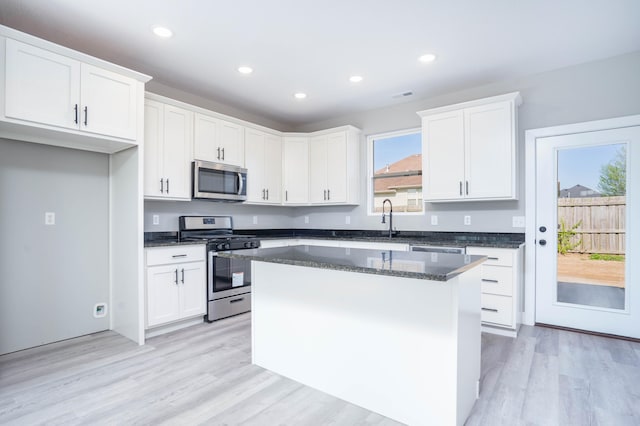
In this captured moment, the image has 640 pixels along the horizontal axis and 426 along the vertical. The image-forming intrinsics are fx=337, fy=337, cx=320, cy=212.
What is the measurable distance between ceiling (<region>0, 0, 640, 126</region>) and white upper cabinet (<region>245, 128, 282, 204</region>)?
78 centimetres

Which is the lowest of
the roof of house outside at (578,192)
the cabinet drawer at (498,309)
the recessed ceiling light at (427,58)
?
the cabinet drawer at (498,309)

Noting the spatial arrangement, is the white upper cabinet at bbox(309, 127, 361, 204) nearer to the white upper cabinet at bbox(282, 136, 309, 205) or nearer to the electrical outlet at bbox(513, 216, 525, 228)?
the white upper cabinet at bbox(282, 136, 309, 205)

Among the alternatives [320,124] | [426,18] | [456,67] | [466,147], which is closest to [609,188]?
[466,147]

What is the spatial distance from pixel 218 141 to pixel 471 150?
2815mm

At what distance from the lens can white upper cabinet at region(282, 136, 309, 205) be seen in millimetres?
4855

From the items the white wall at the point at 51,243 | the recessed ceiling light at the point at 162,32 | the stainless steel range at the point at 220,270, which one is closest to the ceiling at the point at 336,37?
the recessed ceiling light at the point at 162,32

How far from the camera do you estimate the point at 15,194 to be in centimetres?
278

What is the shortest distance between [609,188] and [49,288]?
5209mm

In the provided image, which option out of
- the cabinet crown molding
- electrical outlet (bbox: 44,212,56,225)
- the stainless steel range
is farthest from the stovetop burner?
the cabinet crown molding

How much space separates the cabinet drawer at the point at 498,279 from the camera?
313 cm

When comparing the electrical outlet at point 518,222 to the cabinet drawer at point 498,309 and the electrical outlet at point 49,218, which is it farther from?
the electrical outlet at point 49,218

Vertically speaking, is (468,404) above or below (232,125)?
below

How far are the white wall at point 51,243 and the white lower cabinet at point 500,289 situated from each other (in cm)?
366

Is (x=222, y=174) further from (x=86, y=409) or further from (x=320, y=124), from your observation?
(x=86, y=409)
